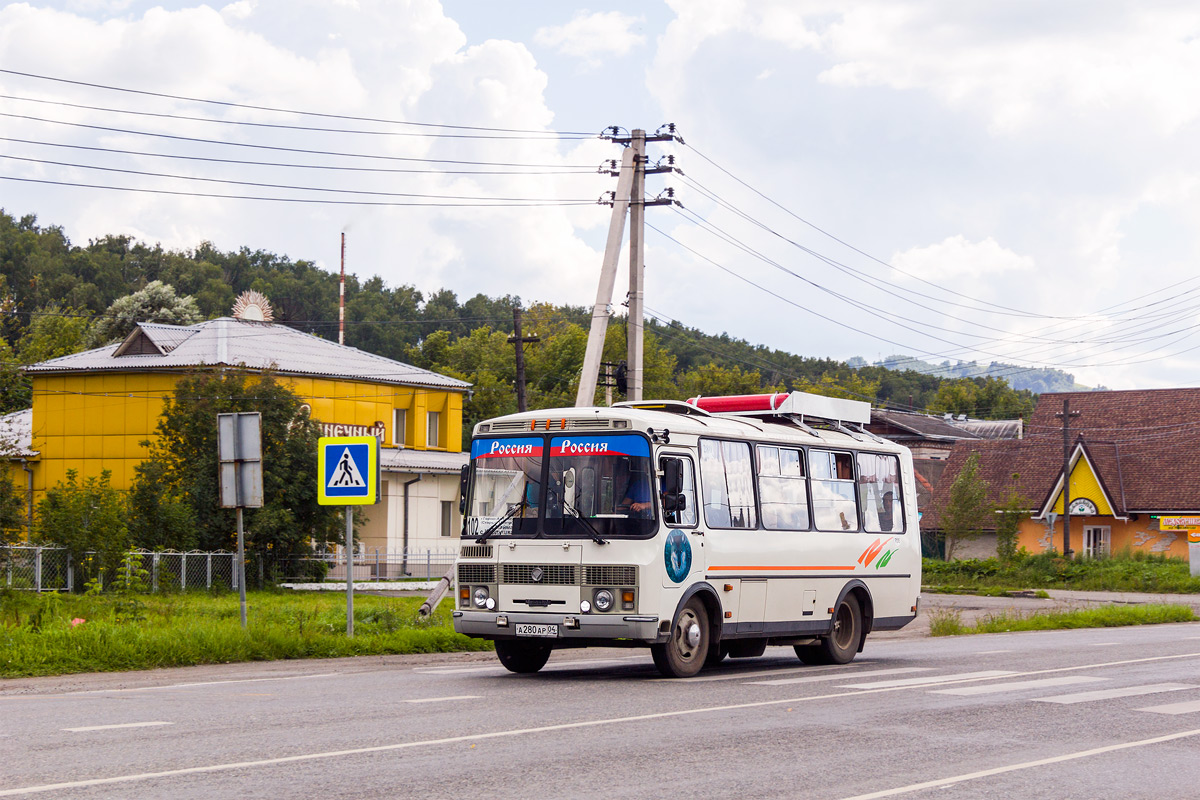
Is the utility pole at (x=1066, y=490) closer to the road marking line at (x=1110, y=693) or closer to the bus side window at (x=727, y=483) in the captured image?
the road marking line at (x=1110, y=693)

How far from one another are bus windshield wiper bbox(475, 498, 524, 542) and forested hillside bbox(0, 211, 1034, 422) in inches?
2027

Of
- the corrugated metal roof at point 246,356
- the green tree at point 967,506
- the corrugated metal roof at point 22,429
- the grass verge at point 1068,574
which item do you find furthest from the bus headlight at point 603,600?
the green tree at point 967,506

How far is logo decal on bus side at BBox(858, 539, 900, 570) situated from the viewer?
1909cm

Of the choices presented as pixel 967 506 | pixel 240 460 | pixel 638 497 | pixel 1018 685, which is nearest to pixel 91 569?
pixel 240 460

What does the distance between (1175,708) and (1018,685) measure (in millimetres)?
2102

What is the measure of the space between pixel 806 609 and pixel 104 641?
8640mm

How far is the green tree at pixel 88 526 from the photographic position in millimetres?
35625

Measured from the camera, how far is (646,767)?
9352mm

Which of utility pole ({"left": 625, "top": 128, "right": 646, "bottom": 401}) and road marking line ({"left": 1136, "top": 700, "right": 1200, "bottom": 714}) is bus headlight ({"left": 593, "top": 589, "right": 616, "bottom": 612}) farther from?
utility pole ({"left": 625, "top": 128, "right": 646, "bottom": 401})

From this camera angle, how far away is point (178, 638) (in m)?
17.8

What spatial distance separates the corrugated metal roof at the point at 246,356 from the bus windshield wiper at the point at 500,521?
31.9m

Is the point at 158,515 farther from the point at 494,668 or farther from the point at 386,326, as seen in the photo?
the point at 386,326

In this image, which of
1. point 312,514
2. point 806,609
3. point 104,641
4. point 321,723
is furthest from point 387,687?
point 312,514

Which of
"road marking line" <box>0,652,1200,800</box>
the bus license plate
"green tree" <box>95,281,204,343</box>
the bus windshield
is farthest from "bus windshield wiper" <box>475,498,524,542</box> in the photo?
"green tree" <box>95,281,204,343</box>
